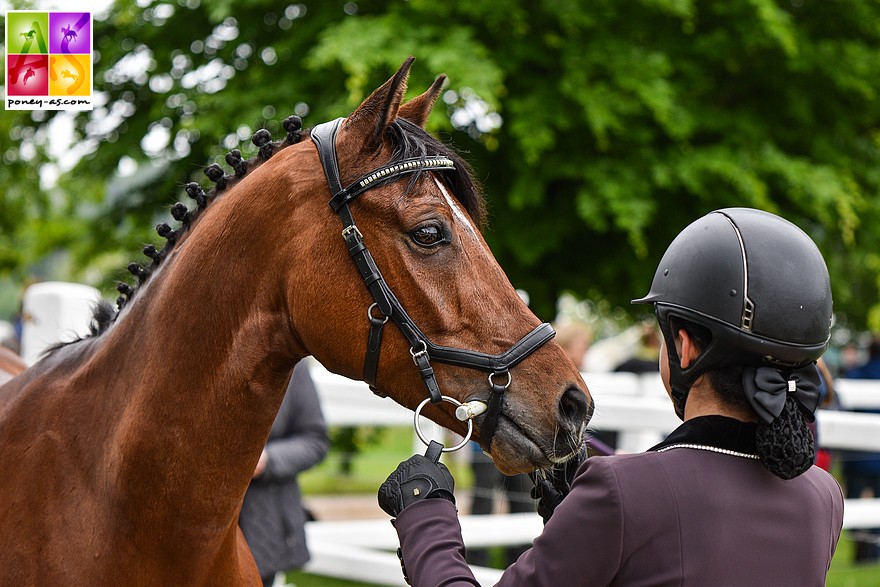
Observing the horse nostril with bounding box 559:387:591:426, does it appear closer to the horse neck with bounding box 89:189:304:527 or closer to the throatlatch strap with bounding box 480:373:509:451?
the throatlatch strap with bounding box 480:373:509:451

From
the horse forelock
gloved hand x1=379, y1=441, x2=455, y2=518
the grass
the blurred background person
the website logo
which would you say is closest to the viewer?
gloved hand x1=379, y1=441, x2=455, y2=518

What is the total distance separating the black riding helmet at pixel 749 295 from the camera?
1.73 meters

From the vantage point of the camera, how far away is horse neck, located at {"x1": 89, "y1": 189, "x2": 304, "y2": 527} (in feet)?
→ 7.54

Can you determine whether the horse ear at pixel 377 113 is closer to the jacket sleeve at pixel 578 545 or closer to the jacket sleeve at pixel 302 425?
the jacket sleeve at pixel 578 545

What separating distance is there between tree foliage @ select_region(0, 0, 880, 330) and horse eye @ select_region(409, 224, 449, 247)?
4466 millimetres

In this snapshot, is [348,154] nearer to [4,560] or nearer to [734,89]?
[4,560]

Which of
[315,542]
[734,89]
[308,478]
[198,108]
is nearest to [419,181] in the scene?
[315,542]

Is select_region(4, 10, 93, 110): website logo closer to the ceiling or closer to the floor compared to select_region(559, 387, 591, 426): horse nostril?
closer to the ceiling

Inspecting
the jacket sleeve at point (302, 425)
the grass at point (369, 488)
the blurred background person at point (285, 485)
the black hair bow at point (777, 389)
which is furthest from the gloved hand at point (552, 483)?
the grass at point (369, 488)

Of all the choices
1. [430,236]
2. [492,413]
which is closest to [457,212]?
[430,236]

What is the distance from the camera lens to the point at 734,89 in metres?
8.78

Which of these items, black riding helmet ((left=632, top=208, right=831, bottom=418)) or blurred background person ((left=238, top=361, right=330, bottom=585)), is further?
blurred background person ((left=238, top=361, right=330, bottom=585))

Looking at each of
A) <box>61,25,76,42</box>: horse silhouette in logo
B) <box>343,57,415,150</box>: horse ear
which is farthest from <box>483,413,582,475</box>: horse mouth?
<box>61,25,76,42</box>: horse silhouette in logo

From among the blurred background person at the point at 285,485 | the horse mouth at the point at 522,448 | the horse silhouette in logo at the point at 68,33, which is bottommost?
the blurred background person at the point at 285,485
